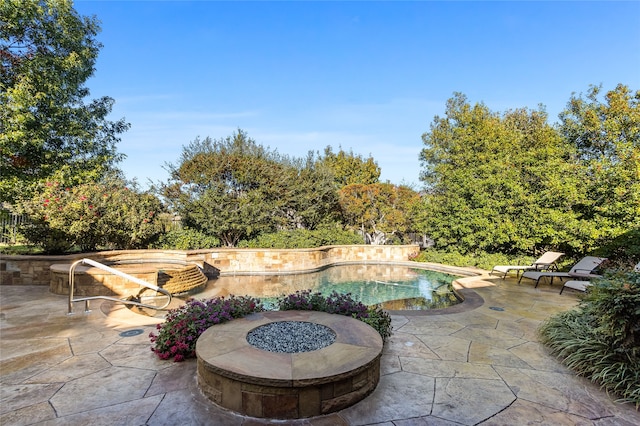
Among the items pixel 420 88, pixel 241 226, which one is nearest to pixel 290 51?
pixel 420 88

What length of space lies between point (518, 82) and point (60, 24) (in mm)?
16473

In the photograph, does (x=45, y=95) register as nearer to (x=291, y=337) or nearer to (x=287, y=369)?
(x=291, y=337)

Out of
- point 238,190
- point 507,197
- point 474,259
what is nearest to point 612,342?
point 474,259

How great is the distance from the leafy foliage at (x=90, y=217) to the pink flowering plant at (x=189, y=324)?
227 inches

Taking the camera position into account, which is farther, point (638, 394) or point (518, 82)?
point (518, 82)

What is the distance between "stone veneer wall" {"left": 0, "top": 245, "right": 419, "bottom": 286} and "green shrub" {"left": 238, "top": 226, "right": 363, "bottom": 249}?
2.54 feet

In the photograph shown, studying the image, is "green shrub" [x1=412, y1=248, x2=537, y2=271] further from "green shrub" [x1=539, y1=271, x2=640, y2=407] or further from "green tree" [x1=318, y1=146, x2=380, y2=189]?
"green tree" [x1=318, y1=146, x2=380, y2=189]

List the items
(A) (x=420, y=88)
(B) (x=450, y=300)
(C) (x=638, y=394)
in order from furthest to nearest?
(A) (x=420, y=88), (B) (x=450, y=300), (C) (x=638, y=394)

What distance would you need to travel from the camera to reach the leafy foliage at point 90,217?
24.5 feet

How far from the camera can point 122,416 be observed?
2.33m

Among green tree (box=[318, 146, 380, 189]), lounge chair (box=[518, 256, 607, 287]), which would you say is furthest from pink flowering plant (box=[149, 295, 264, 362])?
green tree (box=[318, 146, 380, 189])

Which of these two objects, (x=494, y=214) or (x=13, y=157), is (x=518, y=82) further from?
(x=13, y=157)

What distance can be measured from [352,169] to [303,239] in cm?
1150

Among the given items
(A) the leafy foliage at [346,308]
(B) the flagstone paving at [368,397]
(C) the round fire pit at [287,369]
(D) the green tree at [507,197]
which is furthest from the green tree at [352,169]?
(C) the round fire pit at [287,369]
